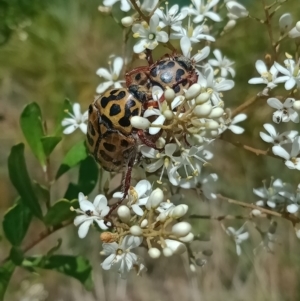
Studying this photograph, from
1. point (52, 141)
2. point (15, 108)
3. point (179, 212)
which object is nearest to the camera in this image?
point (179, 212)

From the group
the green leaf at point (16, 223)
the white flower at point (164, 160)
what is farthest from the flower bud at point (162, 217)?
the green leaf at point (16, 223)

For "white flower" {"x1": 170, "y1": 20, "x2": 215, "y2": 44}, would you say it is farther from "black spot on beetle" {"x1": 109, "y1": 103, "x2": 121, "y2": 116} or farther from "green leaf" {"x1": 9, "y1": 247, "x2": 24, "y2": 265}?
"green leaf" {"x1": 9, "y1": 247, "x2": 24, "y2": 265}

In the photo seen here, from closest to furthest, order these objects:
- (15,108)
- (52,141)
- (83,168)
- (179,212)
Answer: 1. (179,212)
2. (52,141)
3. (83,168)
4. (15,108)

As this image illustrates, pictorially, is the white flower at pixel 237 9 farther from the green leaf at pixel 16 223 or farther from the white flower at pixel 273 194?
the green leaf at pixel 16 223

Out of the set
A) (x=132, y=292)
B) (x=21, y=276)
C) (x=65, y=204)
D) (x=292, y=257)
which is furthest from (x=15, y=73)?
(x=292, y=257)

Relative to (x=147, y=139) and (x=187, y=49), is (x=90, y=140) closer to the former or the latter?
(x=147, y=139)

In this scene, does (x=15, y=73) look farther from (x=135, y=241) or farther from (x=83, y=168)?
(x=135, y=241)
